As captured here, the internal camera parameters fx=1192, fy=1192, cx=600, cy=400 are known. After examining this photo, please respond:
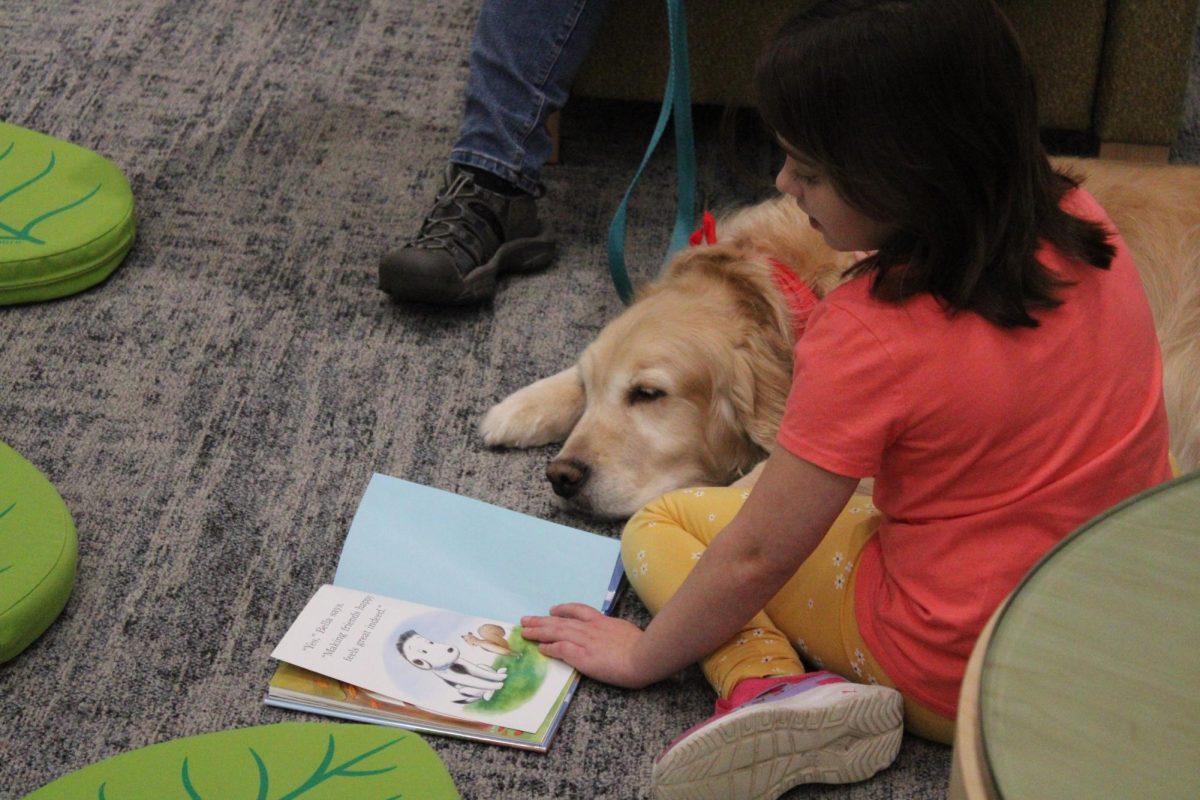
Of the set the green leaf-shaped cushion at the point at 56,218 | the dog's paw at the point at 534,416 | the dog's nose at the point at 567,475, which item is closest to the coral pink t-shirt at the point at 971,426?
the dog's nose at the point at 567,475

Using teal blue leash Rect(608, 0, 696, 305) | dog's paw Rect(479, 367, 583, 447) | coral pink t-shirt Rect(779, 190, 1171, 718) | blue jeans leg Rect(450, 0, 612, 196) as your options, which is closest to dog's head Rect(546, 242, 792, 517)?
dog's paw Rect(479, 367, 583, 447)

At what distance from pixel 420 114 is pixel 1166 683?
220 cm

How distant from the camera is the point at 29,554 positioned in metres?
1.52

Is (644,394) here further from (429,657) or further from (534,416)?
(429,657)

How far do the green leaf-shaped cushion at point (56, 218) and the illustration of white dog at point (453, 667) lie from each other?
3.37ft

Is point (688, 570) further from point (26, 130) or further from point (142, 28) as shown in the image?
point (142, 28)

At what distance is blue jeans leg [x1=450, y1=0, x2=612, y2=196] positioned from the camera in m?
2.09

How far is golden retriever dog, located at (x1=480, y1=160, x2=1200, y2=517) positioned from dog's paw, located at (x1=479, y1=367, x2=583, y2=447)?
0.06m

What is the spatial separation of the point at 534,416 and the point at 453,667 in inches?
19.4

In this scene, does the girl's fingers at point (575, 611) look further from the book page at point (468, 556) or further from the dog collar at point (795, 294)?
the dog collar at point (795, 294)

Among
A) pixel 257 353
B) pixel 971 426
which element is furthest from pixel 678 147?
pixel 971 426

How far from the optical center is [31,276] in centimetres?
203

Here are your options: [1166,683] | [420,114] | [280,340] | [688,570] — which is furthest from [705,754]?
[420,114]

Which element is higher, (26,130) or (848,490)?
(848,490)
